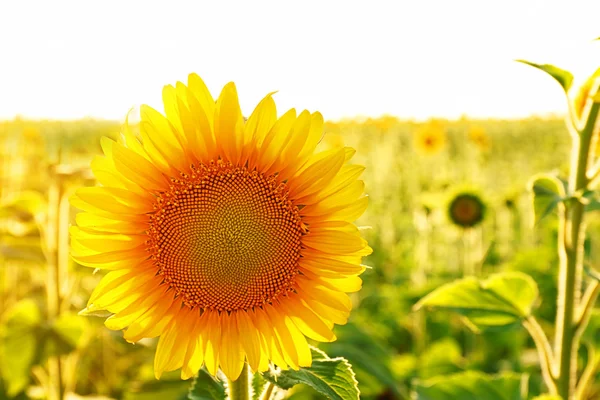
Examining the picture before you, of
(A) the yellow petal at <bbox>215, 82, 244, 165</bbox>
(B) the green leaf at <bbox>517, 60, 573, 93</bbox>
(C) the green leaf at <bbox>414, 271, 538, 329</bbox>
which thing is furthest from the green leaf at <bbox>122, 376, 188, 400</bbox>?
(B) the green leaf at <bbox>517, 60, 573, 93</bbox>

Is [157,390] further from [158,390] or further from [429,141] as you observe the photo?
[429,141]

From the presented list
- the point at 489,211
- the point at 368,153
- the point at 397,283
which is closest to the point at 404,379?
the point at 489,211

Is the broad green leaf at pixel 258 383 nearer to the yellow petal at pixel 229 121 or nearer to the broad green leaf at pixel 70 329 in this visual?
the yellow petal at pixel 229 121

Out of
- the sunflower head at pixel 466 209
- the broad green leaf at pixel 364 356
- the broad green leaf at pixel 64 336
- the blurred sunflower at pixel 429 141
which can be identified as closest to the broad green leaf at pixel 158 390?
the broad green leaf at pixel 64 336

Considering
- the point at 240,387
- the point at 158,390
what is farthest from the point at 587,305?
the point at 158,390

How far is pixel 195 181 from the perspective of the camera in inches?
52.7

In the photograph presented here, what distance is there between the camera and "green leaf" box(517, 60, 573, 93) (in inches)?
60.4

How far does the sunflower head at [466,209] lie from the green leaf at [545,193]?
2423mm

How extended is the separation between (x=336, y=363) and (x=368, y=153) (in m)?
7.72

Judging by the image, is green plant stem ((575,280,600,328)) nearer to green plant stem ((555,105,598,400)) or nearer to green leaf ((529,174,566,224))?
green plant stem ((555,105,598,400))

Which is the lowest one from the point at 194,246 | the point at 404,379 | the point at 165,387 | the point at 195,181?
the point at 404,379

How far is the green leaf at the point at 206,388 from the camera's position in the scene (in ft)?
4.56

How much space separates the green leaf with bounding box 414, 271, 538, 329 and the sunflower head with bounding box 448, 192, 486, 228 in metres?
2.23

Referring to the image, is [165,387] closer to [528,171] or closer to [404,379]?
[404,379]
